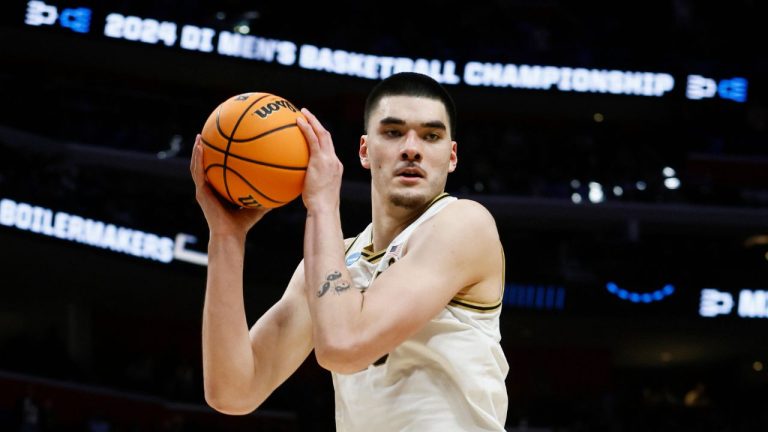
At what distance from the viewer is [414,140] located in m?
3.45

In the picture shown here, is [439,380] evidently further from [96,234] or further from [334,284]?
[96,234]

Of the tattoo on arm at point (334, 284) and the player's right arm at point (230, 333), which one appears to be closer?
the tattoo on arm at point (334, 284)

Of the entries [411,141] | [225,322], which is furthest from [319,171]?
[225,322]

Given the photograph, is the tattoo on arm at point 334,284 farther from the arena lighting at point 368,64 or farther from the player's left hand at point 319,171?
the arena lighting at point 368,64

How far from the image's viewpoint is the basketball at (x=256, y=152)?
3350mm

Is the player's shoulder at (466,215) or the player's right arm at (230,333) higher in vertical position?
the player's shoulder at (466,215)

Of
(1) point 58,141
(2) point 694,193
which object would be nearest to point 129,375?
(1) point 58,141

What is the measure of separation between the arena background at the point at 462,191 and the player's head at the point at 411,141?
14947 millimetres

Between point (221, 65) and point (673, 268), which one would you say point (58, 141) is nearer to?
point (221, 65)

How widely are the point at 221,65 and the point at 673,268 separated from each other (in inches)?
413

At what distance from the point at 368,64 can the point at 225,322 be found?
20.5m

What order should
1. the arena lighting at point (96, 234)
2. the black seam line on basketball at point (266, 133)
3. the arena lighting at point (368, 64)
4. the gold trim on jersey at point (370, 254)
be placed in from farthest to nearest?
the arena lighting at point (368, 64) → the arena lighting at point (96, 234) → the gold trim on jersey at point (370, 254) → the black seam line on basketball at point (266, 133)

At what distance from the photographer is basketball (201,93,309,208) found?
132 inches

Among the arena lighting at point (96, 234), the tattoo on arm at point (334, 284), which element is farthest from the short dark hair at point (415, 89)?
the arena lighting at point (96, 234)
